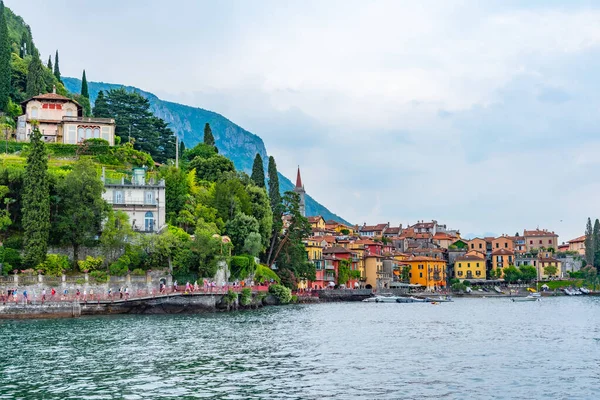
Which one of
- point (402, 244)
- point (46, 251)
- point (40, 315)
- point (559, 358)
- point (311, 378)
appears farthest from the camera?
point (402, 244)

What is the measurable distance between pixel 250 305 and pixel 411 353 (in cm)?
3732

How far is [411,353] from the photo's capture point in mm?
36312

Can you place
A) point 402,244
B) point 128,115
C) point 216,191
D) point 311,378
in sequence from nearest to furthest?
point 311,378
point 216,191
point 128,115
point 402,244

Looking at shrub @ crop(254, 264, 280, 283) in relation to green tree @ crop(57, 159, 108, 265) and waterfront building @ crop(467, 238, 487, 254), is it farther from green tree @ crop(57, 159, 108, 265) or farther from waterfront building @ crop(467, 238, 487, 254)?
waterfront building @ crop(467, 238, 487, 254)

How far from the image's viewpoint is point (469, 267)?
147 meters

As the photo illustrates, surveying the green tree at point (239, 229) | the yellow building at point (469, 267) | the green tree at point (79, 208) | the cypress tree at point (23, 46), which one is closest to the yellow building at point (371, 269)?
the yellow building at point (469, 267)

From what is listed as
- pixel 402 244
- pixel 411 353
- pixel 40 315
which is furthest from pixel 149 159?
pixel 402 244

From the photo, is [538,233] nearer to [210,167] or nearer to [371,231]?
[371,231]

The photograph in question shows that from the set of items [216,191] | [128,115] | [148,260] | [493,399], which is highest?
[128,115]

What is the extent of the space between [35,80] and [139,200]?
36974mm

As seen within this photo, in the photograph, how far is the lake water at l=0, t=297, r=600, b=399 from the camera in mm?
25781

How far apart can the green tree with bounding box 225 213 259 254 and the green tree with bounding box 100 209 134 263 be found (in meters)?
13.0

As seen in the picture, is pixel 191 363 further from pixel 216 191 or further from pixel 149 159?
pixel 149 159

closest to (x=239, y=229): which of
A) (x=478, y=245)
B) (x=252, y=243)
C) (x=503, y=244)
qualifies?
(x=252, y=243)
